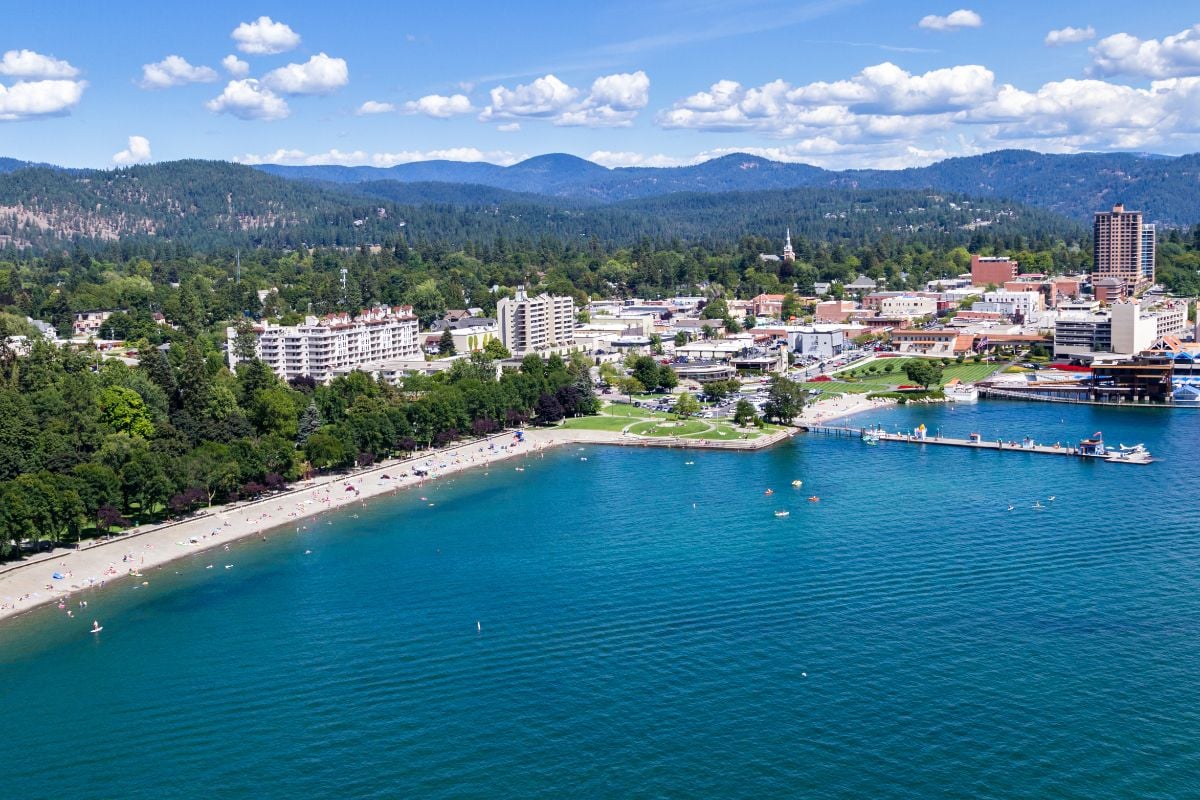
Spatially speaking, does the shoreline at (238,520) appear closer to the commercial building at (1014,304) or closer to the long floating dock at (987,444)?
the long floating dock at (987,444)

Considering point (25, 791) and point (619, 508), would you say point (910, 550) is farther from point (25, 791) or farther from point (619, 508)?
point (25, 791)

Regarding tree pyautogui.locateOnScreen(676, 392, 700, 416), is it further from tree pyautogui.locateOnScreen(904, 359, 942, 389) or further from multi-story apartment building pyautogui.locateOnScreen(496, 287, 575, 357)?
multi-story apartment building pyautogui.locateOnScreen(496, 287, 575, 357)

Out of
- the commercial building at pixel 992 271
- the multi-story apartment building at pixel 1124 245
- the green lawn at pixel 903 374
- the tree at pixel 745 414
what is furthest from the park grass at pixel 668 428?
the multi-story apartment building at pixel 1124 245

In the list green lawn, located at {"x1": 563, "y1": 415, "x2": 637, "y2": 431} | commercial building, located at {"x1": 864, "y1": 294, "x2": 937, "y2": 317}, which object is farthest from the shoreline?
commercial building, located at {"x1": 864, "y1": 294, "x2": 937, "y2": 317}

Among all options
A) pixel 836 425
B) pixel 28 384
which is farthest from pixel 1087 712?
pixel 28 384

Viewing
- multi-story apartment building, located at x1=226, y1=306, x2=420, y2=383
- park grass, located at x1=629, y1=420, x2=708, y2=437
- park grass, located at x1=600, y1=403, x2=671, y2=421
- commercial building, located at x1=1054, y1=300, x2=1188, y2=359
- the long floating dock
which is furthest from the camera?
commercial building, located at x1=1054, y1=300, x2=1188, y2=359

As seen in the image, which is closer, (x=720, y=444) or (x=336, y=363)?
(x=720, y=444)

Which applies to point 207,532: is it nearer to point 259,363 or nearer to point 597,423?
point 259,363
